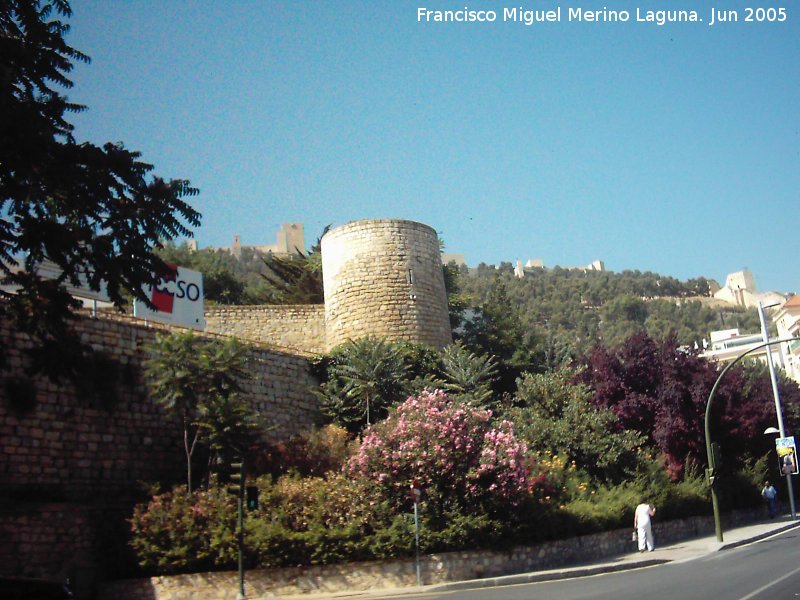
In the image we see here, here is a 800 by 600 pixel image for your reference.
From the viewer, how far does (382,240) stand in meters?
29.8

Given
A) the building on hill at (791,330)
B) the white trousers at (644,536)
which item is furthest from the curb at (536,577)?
the building on hill at (791,330)

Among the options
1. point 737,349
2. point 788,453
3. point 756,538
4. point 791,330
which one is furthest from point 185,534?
point 737,349

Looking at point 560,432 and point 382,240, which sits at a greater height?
point 382,240

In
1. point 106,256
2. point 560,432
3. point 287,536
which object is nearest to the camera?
point 106,256

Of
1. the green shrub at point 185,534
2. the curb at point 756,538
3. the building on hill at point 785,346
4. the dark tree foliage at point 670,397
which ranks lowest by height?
the curb at point 756,538

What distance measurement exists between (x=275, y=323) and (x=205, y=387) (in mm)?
14423

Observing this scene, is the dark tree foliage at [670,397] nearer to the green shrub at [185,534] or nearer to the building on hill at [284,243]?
the green shrub at [185,534]

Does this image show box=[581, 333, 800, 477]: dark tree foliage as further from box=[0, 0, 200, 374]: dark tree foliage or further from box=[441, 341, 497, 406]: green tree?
box=[0, 0, 200, 374]: dark tree foliage

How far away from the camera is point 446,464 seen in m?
18.2

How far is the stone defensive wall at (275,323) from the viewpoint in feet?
109

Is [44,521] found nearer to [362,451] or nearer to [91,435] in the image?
[91,435]

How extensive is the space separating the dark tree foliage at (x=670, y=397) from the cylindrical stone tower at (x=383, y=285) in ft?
19.7

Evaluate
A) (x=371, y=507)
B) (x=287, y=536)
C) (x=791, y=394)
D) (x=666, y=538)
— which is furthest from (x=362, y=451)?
(x=791, y=394)

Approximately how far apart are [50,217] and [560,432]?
55.0 ft
